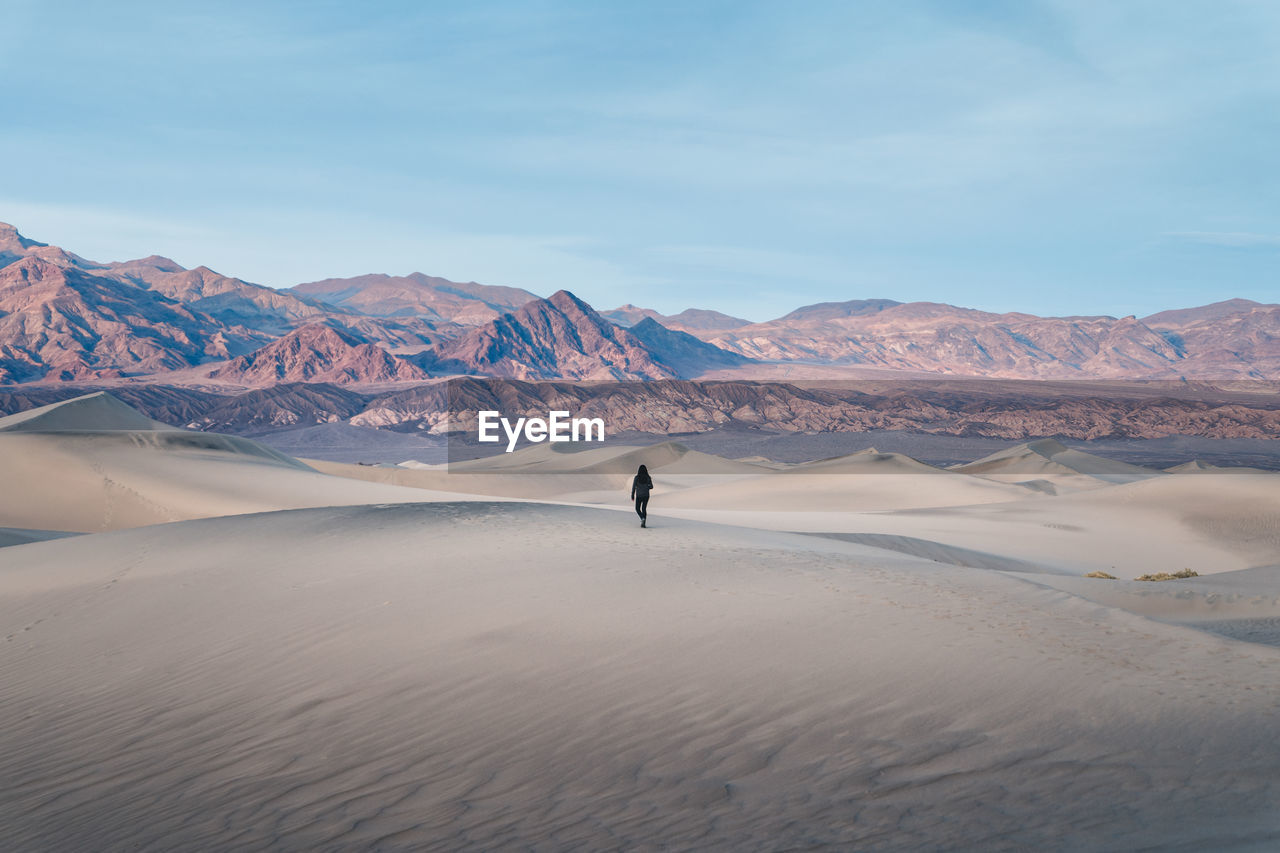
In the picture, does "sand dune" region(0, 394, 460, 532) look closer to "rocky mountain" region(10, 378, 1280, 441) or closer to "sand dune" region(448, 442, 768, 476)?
"sand dune" region(448, 442, 768, 476)

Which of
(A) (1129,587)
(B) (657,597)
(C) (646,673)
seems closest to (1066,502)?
(A) (1129,587)

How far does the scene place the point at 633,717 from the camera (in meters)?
5.97

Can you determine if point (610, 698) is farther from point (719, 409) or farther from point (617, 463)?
point (719, 409)

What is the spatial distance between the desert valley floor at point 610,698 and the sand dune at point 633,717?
28 millimetres

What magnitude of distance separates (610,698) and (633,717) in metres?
0.41

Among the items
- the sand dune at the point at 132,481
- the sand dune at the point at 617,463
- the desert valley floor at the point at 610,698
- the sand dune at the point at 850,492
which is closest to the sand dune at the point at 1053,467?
the sand dune at the point at 850,492

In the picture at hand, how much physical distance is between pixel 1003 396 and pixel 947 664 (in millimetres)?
161688

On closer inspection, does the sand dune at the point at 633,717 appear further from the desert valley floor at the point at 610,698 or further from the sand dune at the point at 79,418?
the sand dune at the point at 79,418

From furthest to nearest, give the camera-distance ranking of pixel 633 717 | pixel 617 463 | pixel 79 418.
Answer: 1. pixel 617 463
2. pixel 79 418
3. pixel 633 717

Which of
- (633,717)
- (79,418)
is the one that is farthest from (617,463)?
(633,717)

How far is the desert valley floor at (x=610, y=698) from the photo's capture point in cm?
455

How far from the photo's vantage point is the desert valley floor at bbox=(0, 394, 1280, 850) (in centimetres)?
455

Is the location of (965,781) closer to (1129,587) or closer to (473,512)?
(1129,587)

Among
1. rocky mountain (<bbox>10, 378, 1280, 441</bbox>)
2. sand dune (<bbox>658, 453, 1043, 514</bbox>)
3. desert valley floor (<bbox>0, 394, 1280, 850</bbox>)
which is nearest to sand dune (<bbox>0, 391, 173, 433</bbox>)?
sand dune (<bbox>658, 453, 1043, 514</bbox>)
